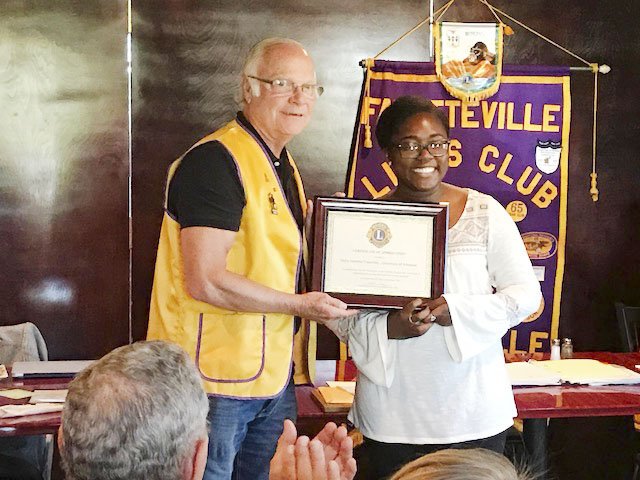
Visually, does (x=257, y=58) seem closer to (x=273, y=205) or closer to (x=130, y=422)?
(x=273, y=205)

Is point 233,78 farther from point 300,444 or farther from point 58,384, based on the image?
point 300,444

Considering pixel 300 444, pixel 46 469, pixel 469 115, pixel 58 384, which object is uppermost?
pixel 469 115

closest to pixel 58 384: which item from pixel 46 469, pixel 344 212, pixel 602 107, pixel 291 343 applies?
pixel 46 469

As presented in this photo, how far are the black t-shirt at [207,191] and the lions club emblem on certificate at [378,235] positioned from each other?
40cm

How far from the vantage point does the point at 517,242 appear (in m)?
2.56

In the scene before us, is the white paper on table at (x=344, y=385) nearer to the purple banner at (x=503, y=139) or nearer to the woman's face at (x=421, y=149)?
the woman's face at (x=421, y=149)

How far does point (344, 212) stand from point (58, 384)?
1.37 m

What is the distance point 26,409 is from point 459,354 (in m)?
1.41

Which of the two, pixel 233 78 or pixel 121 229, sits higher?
pixel 233 78

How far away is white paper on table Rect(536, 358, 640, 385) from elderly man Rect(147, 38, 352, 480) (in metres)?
1.30

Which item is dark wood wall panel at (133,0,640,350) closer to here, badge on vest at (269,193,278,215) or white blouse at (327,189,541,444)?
badge on vest at (269,193,278,215)

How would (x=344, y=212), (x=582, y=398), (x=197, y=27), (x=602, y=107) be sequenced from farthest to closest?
(x=602, y=107) → (x=197, y=27) → (x=582, y=398) → (x=344, y=212)

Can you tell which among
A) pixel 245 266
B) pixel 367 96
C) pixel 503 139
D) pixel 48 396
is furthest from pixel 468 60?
pixel 48 396

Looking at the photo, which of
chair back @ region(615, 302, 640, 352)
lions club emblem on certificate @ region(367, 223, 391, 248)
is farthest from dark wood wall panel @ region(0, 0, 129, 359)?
chair back @ region(615, 302, 640, 352)
